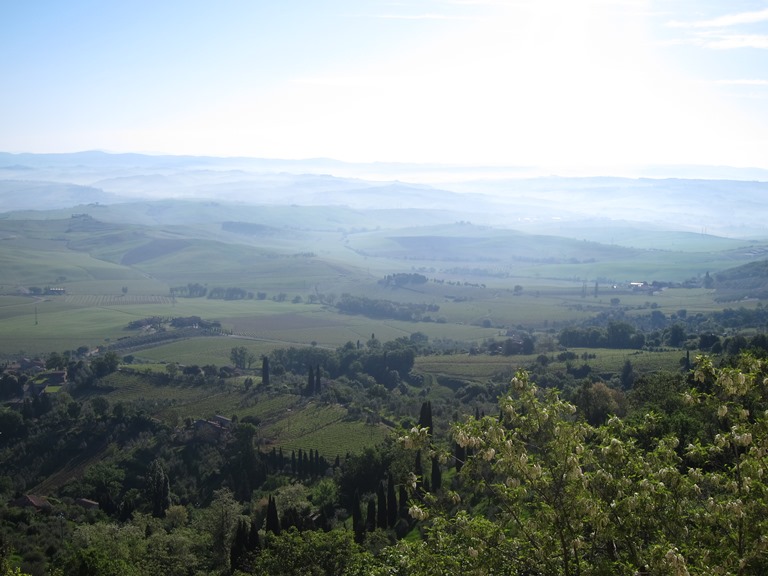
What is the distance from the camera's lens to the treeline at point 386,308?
12284 centimetres

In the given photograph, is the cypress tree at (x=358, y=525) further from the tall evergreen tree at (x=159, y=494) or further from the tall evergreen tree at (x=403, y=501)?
the tall evergreen tree at (x=159, y=494)

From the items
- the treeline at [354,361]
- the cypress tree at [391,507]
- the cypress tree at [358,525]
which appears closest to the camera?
the cypress tree at [358,525]

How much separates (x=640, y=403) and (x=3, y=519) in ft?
114

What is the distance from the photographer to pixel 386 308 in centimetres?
12712

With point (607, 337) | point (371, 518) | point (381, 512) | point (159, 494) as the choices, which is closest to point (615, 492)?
point (371, 518)

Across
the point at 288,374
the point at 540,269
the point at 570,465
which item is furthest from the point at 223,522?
the point at 540,269

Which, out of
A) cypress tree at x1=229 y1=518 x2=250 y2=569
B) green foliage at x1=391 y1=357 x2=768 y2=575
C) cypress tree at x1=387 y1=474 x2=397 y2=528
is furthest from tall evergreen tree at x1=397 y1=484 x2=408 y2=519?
green foliage at x1=391 y1=357 x2=768 y2=575

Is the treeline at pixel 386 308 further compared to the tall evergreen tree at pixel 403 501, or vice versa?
the treeline at pixel 386 308

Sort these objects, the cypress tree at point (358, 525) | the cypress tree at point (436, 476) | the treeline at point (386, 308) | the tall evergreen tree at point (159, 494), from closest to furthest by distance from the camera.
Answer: the cypress tree at point (358, 525) → the cypress tree at point (436, 476) → the tall evergreen tree at point (159, 494) → the treeline at point (386, 308)

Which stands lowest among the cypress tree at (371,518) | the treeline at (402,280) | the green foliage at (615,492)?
the treeline at (402,280)

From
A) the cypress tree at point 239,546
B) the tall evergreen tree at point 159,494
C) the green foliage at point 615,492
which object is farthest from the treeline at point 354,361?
the green foliage at point 615,492

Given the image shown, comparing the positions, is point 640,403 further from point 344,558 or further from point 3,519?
point 3,519

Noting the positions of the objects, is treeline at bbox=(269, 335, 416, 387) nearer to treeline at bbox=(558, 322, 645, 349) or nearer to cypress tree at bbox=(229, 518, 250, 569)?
treeline at bbox=(558, 322, 645, 349)

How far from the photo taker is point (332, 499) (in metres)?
39.8
